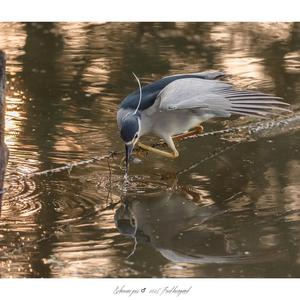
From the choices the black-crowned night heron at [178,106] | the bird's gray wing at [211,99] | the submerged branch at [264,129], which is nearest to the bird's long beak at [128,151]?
the black-crowned night heron at [178,106]

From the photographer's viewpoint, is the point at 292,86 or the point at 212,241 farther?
the point at 292,86

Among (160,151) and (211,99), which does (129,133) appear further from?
(211,99)

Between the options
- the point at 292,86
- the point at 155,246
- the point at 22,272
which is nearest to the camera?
the point at 22,272

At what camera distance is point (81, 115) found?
8938mm

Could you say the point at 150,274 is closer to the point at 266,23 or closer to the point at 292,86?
the point at 292,86

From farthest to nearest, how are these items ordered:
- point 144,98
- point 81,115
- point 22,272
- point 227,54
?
point 227,54 → point 81,115 → point 144,98 → point 22,272

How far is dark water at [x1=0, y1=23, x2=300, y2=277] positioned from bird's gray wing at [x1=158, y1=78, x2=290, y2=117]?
0.54m

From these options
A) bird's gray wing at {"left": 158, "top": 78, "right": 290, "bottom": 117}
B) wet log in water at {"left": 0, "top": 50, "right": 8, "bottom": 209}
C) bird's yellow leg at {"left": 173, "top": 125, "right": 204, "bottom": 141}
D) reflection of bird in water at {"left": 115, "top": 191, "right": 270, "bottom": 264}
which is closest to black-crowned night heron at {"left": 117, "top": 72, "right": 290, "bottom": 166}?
bird's gray wing at {"left": 158, "top": 78, "right": 290, "bottom": 117}

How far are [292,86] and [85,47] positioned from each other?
2.55 meters

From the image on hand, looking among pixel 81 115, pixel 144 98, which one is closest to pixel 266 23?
pixel 81 115

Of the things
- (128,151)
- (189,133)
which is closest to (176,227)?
(128,151)

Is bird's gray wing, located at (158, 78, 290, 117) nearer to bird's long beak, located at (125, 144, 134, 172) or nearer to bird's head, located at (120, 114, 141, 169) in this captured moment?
bird's head, located at (120, 114, 141, 169)

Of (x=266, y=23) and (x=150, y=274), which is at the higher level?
(x=150, y=274)

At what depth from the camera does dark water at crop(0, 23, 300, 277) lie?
611cm
